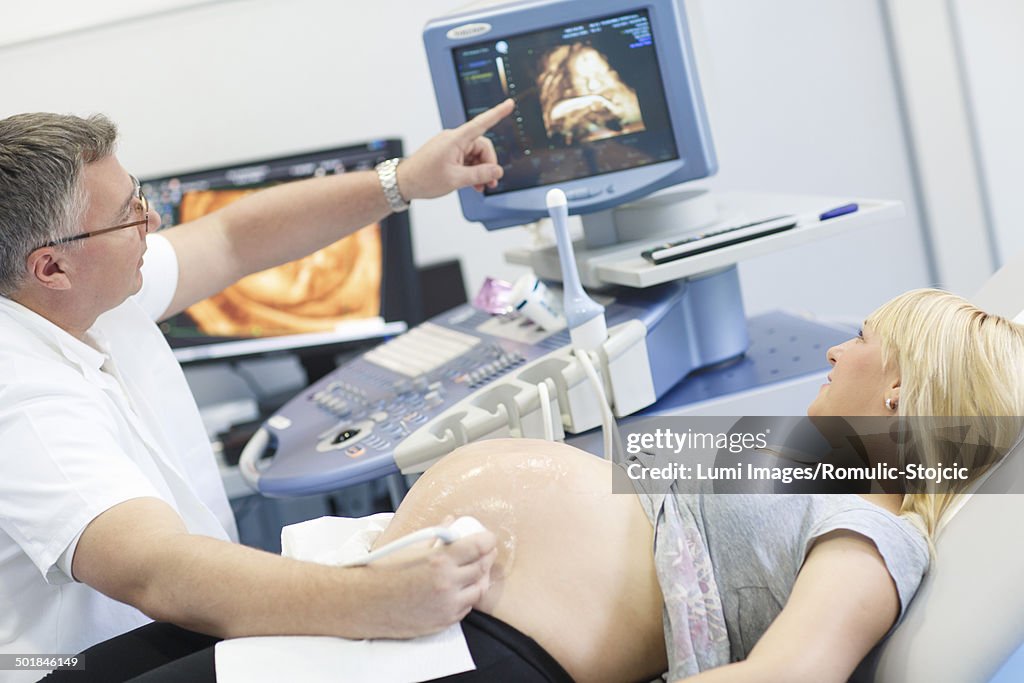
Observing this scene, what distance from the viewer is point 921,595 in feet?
3.66

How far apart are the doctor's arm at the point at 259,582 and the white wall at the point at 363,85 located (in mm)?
2141

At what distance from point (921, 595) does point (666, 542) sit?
280mm

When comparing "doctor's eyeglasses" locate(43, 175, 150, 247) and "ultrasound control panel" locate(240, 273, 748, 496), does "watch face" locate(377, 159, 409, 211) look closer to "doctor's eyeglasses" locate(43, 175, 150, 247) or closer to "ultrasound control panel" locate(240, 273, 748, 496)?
"ultrasound control panel" locate(240, 273, 748, 496)

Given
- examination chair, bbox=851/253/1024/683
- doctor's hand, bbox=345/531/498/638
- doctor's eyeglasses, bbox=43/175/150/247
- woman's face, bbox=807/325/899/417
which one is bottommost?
examination chair, bbox=851/253/1024/683

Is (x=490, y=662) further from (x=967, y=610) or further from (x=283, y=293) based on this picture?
(x=283, y=293)

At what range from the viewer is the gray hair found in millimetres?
1409

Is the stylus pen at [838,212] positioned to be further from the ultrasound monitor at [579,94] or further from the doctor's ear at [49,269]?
the doctor's ear at [49,269]

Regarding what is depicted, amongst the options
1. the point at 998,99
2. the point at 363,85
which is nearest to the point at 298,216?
the point at 363,85

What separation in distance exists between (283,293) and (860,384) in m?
2.03

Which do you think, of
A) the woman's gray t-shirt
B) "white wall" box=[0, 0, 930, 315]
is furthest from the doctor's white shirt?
"white wall" box=[0, 0, 930, 315]

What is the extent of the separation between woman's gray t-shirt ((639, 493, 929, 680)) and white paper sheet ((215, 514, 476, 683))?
0.24 m

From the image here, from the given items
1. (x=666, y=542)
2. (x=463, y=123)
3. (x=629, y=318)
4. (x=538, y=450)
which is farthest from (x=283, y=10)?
(x=666, y=542)

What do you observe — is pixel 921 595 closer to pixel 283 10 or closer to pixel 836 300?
pixel 836 300

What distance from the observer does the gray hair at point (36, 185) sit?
141 cm
